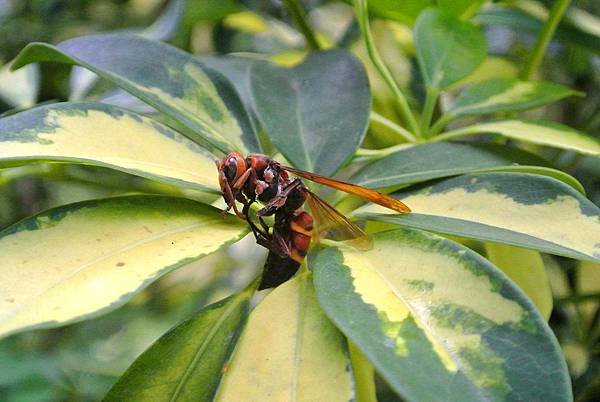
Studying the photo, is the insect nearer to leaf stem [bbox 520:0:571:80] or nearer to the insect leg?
the insect leg

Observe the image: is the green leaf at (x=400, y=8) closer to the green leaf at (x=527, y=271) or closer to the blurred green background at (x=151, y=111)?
the blurred green background at (x=151, y=111)

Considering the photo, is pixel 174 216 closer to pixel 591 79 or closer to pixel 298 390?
pixel 298 390

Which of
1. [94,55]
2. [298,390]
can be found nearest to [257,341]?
[298,390]

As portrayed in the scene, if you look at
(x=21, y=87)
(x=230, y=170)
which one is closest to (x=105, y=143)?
(x=230, y=170)

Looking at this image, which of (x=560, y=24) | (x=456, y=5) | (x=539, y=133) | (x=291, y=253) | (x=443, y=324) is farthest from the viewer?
(x=560, y=24)

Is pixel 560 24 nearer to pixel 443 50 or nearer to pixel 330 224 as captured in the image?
pixel 443 50
